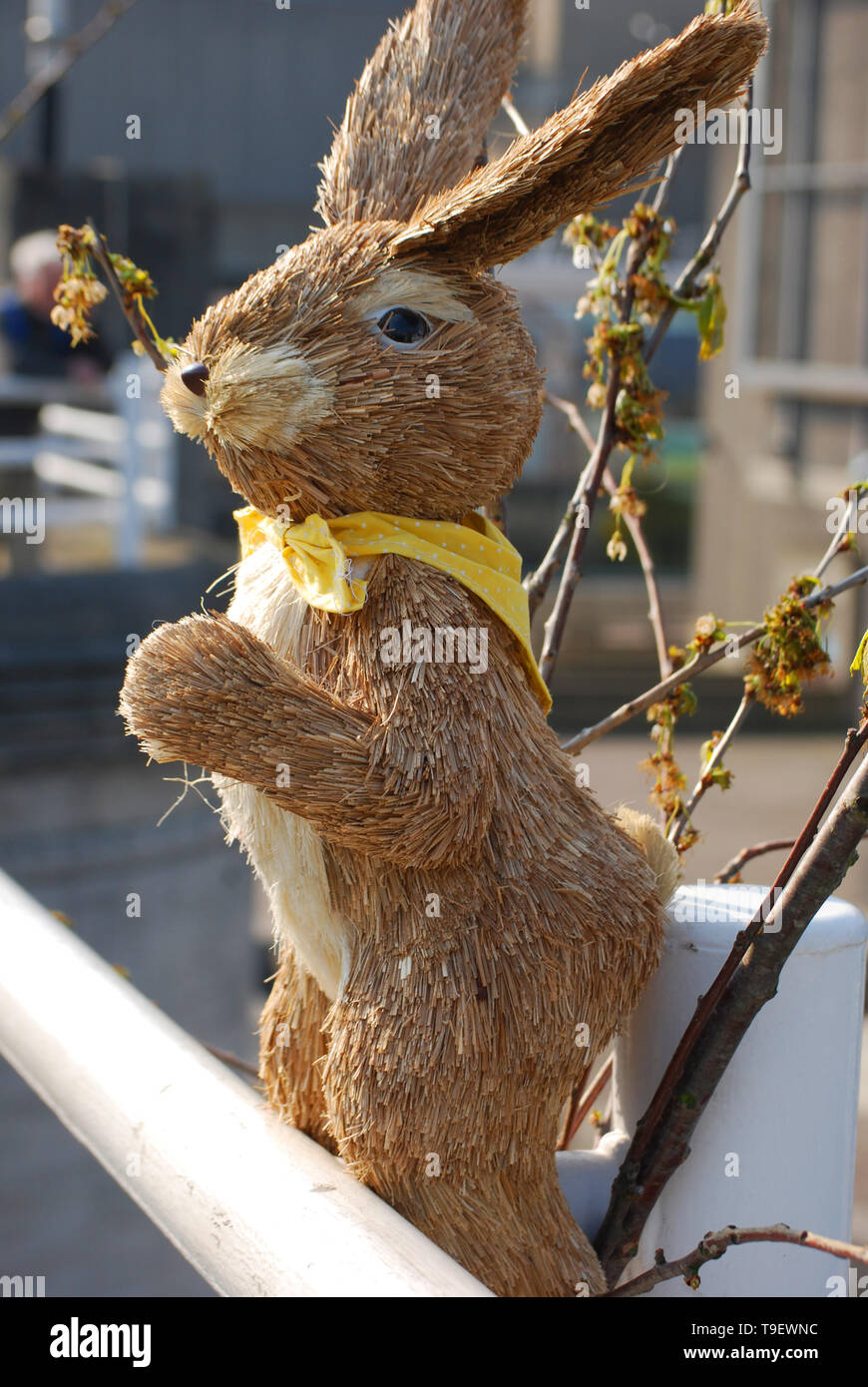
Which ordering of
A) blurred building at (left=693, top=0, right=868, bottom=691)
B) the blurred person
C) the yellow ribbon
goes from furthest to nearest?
1. blurred building at (left=693, top=0, right=868, bottom=691)
2. the blurred person
3. the yellow ribbon

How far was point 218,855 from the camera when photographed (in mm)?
3766

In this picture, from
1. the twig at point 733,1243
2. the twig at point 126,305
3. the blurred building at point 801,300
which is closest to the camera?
the twig at point 733,1243

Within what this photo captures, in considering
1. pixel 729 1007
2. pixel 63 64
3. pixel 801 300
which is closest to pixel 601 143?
pixel 729 1007

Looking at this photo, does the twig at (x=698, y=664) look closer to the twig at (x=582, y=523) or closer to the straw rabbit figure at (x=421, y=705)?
the twig at (x=582, y=523)

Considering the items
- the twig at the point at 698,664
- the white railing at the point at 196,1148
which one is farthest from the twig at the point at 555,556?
the white railing at the point at 196,1148

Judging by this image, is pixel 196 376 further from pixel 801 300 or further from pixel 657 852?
pixel 801 300

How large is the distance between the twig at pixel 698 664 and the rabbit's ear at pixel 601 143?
0.34 m

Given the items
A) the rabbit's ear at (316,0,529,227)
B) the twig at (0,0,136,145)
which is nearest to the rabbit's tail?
the rabbit's ear at (316,0,529,227)

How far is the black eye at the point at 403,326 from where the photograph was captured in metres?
0.93

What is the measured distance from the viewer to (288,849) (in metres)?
0.97

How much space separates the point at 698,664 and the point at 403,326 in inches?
14.9

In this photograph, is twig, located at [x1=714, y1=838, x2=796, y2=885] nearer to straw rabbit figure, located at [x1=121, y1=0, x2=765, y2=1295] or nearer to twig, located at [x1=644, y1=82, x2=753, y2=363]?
straw rabbit figure, located at [x1=121, y1=0, x2=765, y2=1295]

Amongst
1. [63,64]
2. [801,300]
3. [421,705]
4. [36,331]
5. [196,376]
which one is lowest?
[421,705]

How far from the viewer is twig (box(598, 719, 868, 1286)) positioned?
2.95 ft
